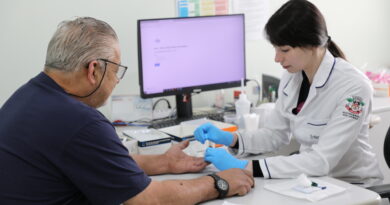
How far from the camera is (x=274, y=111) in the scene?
6.64 ft

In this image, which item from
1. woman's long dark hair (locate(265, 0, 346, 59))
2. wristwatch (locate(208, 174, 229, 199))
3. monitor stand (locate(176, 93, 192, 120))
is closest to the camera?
wristwatch (locate(208, 174, 229, 199))

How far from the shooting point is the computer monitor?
7.39ft

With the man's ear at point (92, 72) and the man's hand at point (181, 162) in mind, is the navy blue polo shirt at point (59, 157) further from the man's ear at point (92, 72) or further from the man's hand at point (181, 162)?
the man's hand at point (181, 162)

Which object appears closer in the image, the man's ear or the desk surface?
the man's ear

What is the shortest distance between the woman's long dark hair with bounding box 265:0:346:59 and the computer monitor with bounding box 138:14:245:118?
0.68 meters

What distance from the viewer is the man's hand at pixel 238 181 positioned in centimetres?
139

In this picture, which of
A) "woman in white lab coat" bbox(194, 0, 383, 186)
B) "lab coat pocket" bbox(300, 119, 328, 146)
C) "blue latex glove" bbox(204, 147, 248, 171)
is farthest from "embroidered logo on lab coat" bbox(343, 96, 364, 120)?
"blue latex glove" bbox(204, 147, 248, 171)

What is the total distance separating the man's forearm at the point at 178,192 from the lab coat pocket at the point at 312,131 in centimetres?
57

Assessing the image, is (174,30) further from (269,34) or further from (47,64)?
(47,64)

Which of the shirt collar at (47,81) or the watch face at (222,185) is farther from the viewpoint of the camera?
the watch face at (222,185)

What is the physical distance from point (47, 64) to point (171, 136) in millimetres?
752

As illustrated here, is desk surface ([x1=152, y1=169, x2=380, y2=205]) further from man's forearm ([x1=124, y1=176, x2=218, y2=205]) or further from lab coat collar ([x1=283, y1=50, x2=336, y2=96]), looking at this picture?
lab coat collar ([x1=283, y1=50, x2=336, y2=96])

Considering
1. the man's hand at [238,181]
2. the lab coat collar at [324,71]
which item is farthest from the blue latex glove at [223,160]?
the lab coat collar at [324,71]

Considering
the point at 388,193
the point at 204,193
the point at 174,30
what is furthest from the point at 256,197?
the point at 174,30
